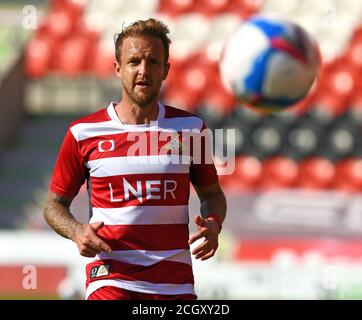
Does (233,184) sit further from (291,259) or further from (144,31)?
(144,31)

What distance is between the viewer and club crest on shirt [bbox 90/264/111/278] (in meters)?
4.17

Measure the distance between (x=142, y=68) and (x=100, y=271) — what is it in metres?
0.88

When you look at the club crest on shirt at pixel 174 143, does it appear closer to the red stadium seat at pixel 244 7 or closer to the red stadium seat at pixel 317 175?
the red stadium seat at pixel 317 175

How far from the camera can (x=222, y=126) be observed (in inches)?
498

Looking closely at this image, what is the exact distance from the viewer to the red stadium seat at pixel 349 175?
1189 centimetres

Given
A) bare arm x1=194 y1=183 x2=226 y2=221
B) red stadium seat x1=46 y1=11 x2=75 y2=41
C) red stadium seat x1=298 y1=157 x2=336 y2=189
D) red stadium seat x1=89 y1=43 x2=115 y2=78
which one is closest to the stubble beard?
bare arm x1=194 y1=183 x2=226 y2=221

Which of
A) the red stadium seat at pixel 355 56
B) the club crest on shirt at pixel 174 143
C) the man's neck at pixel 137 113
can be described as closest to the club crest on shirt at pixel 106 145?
the man's neck at pixel 137 113

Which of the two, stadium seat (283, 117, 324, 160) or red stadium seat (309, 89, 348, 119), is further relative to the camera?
red stadium seat (309, 89, 348, 119)

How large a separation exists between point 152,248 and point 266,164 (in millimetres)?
8162

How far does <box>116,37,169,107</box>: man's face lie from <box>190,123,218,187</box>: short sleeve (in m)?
0.33

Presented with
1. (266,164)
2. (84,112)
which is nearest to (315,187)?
(266,164)

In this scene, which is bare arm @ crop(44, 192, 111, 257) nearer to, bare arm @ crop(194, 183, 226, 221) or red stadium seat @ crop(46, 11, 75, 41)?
bare arm @ crop(194, 183, 226, 221)

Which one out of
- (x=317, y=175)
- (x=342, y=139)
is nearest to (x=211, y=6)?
(x=342, y=139)

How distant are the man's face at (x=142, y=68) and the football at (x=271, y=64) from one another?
401cm
